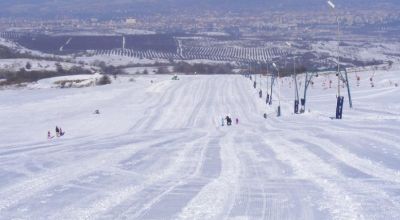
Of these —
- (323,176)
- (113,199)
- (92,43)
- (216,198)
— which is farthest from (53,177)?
(92,43)

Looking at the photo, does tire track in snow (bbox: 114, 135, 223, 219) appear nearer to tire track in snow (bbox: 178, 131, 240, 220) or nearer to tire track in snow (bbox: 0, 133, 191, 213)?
tire track in snow (bbox: 178, 131, 240, 220)

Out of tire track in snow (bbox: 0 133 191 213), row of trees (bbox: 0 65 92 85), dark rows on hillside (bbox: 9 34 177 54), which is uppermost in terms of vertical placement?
tire track in snow (bbox: 0 133 191 213)

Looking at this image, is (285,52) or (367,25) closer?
(285,52)

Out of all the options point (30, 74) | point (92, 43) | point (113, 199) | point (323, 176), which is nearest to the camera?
point (113, 199)

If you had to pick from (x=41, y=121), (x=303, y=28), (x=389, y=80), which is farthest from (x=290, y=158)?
(x=303, y=28)

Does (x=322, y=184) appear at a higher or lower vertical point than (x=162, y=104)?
higher

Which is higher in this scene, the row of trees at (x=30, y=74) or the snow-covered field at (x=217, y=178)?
the snow-covered field at (x=217, y=178)

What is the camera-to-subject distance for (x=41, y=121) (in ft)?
110

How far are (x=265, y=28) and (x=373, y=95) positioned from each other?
163m

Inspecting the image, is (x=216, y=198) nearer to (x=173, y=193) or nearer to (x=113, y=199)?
(x=173, y=193)

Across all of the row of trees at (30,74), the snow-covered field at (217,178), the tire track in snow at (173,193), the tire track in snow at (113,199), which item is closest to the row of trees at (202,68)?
the row of trees at (30,74)

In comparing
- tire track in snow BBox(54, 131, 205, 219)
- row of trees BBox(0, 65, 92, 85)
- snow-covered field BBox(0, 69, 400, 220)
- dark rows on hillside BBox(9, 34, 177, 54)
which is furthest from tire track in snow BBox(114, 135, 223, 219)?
dark rows on hillside BBox(9, 34, 177, 54)

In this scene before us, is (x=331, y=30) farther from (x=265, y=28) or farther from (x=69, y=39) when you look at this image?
(x=69, y=39)

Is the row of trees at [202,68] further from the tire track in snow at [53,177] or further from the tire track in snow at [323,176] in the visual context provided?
the tire track in snow at [53,177]
